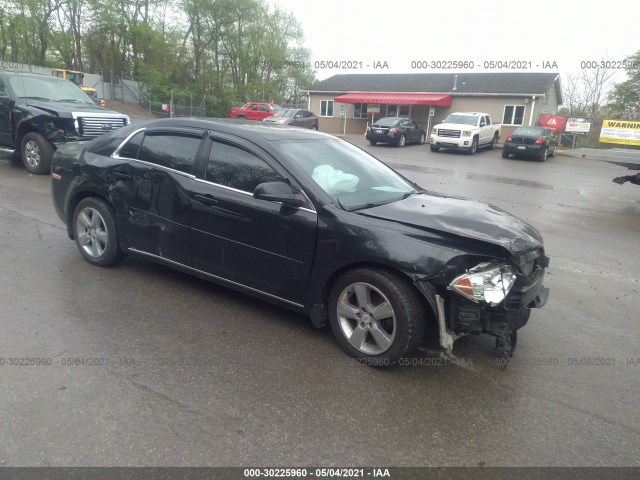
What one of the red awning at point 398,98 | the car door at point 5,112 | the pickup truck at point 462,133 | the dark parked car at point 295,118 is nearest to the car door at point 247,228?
the car door at point 5,112

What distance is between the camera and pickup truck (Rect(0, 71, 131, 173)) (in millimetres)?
9867

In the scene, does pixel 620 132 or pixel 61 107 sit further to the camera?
pixel 620 132

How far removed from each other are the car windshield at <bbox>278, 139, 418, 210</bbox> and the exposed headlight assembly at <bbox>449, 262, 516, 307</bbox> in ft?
3.32

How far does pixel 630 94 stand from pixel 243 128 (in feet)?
146

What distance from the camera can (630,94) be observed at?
38875 millimetres

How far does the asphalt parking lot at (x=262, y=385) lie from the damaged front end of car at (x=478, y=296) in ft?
1.35

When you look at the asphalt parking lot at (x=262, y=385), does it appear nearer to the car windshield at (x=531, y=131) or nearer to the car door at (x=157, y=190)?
the car door at (x=157, y=190)

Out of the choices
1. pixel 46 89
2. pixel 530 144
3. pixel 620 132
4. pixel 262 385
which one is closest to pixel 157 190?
pixel 262 385

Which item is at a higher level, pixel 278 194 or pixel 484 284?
pixel 278 194

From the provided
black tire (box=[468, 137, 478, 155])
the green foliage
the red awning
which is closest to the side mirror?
black tire (box=[468, 137, 478, 155])

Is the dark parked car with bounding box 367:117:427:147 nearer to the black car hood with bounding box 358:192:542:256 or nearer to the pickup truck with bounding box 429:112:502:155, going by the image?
the pickup truck with bounding box 429:112:502:155

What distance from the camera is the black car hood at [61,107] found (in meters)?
9.86

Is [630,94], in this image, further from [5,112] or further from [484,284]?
[484,284]

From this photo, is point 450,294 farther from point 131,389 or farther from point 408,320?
point 131,389
